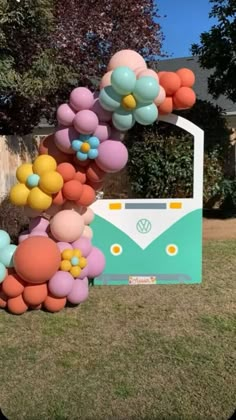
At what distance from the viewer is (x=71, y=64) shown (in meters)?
11.1

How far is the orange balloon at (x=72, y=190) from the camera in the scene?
496cm

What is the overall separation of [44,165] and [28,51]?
210 inches

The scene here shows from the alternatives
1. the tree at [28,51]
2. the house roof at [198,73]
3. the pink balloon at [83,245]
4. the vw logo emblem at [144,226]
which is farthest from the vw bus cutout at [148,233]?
the house roof at [198,73]

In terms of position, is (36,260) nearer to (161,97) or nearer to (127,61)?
(161,97)

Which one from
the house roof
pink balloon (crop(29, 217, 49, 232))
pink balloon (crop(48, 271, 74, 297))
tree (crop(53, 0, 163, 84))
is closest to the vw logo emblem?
pink balloon (crop(29, 217, 49, 232))

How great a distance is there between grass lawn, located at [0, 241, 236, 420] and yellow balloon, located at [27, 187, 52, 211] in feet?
3.59

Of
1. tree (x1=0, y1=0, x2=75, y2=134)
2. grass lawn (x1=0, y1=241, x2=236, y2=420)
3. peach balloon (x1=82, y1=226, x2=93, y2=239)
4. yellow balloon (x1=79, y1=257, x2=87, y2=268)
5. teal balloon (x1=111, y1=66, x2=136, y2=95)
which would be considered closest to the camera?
grass lawn (x1=0, y1=241, x2=236, y2=420)

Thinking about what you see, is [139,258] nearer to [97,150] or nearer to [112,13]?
[97,150]

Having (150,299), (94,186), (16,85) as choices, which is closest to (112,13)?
(16,85)

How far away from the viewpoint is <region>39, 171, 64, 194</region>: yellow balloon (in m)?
4.71

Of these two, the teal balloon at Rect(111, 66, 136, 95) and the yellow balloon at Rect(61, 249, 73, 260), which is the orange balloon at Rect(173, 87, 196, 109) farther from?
the yellow balloon at Rect(61, 249, 73, 260)

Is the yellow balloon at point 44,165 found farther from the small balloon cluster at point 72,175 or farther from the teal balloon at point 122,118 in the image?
the teal balloon at point 122,118

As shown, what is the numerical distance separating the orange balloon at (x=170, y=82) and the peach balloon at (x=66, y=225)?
1.61 m

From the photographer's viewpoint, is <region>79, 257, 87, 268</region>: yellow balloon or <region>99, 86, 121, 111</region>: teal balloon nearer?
<region>99, 86, 121, 111</region>: teal balloon
